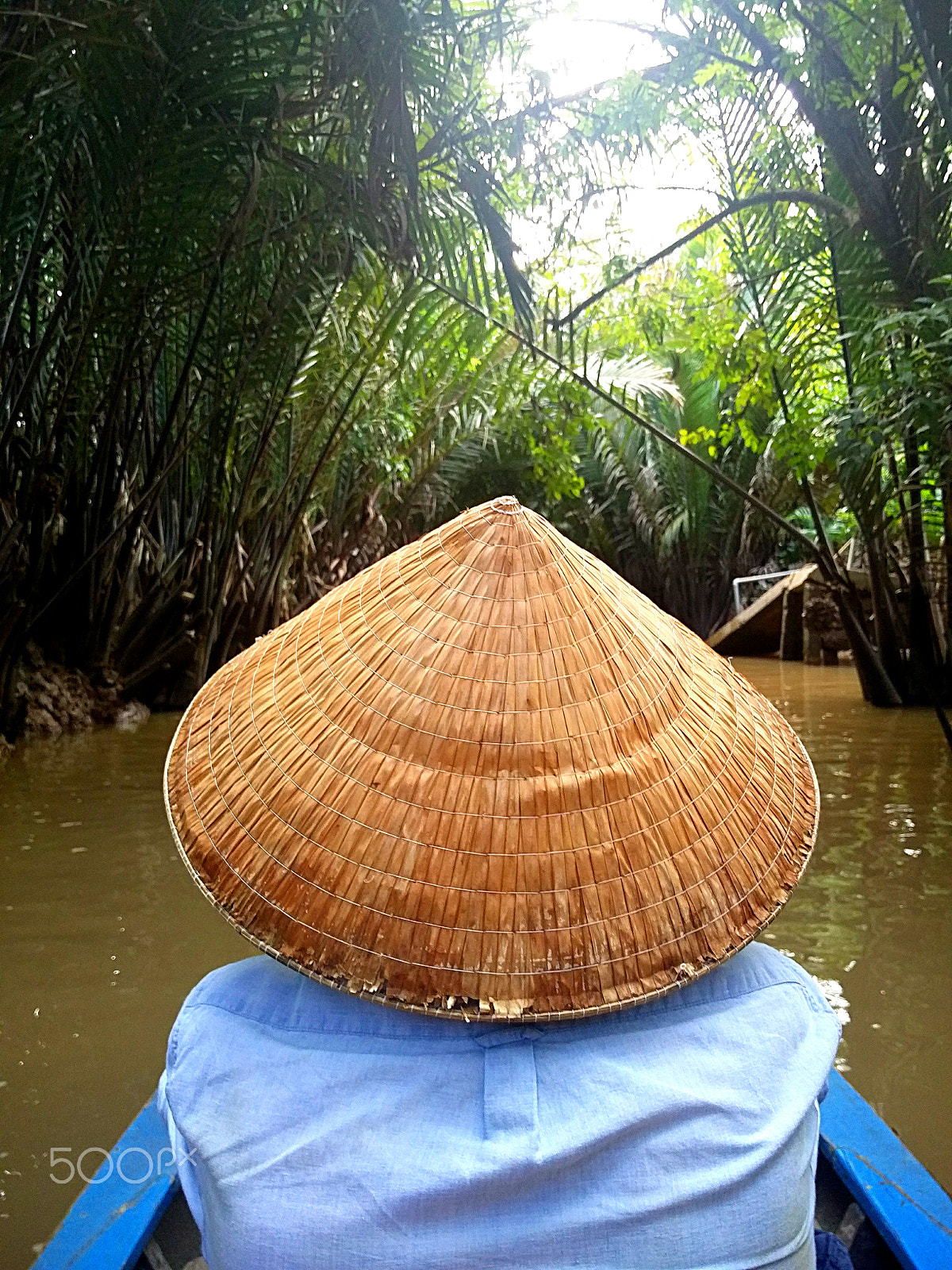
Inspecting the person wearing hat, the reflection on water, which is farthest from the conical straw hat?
the reflection on water

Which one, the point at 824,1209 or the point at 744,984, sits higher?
the point at 744,984

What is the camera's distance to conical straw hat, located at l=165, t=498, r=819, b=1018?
0.95m

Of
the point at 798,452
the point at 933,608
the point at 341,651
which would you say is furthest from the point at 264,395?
the point at 341,651

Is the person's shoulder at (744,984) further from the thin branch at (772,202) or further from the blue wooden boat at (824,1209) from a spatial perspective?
the thin branch at (772,202)

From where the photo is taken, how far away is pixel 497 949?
3.11ft

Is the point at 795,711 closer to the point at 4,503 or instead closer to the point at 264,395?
the point at 264,395

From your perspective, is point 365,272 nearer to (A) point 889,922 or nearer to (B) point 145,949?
(B) point 145,949

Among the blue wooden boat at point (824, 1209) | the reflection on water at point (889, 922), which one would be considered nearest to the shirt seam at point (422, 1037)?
the blue wooden boat at point (824, 1209)

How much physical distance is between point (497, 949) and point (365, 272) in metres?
5.26

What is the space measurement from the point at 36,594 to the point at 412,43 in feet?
11.1

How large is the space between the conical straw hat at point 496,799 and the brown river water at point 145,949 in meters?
1.02

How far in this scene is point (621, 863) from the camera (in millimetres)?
981

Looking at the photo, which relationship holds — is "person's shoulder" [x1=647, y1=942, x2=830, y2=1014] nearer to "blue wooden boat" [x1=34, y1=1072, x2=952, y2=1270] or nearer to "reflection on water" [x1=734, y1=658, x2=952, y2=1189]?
"blue wooden boat" [x1=34, y1=1072, x2=952, y2=1270]

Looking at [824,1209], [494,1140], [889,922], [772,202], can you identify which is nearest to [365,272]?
[772,202]
